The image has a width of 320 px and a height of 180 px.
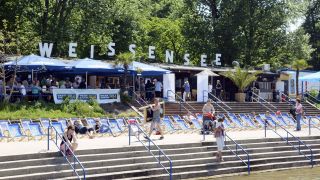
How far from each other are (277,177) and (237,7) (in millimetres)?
34018

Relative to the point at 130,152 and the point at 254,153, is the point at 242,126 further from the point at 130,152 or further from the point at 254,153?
the point at 130,152

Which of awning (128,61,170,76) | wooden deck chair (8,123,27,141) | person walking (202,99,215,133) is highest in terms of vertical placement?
awning (128,61,170,76)

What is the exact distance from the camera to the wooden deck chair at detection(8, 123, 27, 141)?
2025 centimetres

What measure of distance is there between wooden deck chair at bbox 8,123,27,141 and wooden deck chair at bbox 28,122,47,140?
378 millimetres

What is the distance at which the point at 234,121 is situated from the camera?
27984 millimetres

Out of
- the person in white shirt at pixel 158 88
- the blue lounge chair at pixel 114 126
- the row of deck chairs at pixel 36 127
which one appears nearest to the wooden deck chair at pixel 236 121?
the person in white shirt at pixel 158 88

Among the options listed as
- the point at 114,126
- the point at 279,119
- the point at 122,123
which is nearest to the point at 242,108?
the point at 279,119

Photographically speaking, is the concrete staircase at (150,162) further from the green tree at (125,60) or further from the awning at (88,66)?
the green tree at (125,60)

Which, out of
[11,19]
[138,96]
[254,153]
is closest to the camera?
[254,153]

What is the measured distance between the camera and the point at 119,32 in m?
49.6

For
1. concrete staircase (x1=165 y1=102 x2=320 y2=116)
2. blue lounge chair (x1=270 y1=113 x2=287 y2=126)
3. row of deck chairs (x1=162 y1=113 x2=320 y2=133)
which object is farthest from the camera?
concrete staircase (x1=165 y1=102 x2=320 y2=116)

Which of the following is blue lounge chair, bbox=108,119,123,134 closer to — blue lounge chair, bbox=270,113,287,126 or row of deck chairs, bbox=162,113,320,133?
row of deck chairs, bbox=162,113,320,133

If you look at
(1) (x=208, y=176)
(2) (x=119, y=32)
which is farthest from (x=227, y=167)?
(2) (x=119, y=32)

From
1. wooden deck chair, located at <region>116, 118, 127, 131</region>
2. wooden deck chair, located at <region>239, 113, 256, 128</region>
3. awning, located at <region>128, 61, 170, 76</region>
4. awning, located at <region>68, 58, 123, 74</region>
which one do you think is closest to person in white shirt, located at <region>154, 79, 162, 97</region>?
awning, located at <region>128, 61, 170, 76</region>
